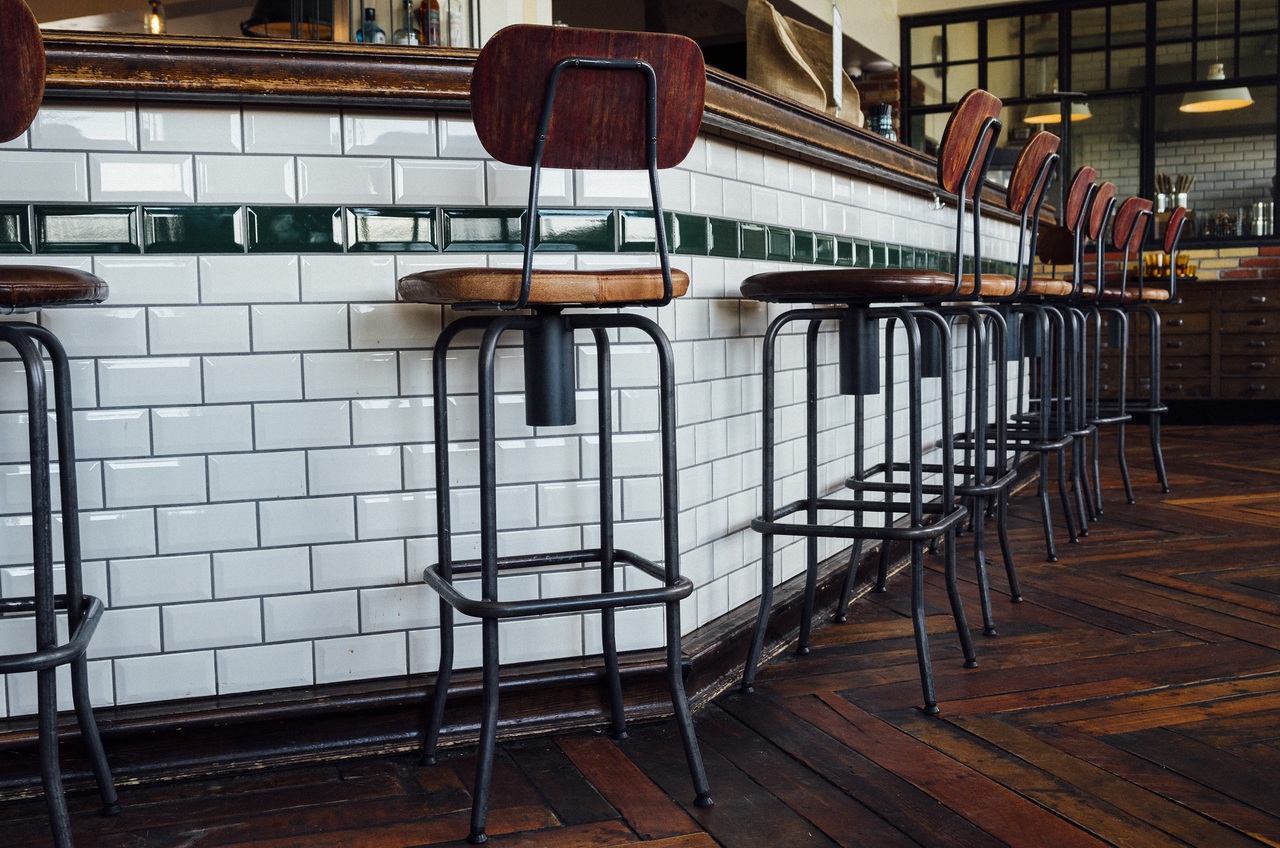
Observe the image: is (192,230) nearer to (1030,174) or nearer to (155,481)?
(155,481)

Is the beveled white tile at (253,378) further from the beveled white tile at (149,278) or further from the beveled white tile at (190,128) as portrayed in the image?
the beveled white tile at (190,128)

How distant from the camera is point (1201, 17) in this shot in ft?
25.0

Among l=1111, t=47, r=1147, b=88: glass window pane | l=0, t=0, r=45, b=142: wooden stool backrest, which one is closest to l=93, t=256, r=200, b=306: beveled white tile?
l=0, t=0, r=45, b=142: wooden stool backrest

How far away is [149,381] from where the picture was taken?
1.75 metres

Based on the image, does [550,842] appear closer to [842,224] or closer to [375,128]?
[375,128]

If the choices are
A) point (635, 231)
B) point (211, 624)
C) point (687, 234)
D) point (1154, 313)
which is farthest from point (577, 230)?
point (1154, 313)

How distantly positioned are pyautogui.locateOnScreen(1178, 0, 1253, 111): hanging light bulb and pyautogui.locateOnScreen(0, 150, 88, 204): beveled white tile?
749 centimetres

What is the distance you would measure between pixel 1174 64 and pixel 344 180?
741 centimetres

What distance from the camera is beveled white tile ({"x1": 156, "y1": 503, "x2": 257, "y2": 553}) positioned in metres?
1.78

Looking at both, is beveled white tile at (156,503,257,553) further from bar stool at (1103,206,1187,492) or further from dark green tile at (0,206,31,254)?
bar stool at (1103,206,1187,492)

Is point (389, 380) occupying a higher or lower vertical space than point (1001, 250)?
lower

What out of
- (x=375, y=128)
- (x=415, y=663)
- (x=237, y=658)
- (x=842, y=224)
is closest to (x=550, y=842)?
(x=415, y=663)

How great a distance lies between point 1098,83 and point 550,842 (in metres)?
7.72

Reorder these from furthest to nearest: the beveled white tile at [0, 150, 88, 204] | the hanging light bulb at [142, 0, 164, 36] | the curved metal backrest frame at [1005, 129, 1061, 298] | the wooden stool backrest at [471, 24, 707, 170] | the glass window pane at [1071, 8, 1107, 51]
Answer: the glass window pane at [1071, 8, 1107, 51]
the hanging light bulb at [142, 0, 164, 36]
the curved metal backrest frame at [1005, 129, 1061, 298]
the beveled white tile at [0, 150, 88, 204]
the wooden stool backrest at [471, 24, 707, 170]
